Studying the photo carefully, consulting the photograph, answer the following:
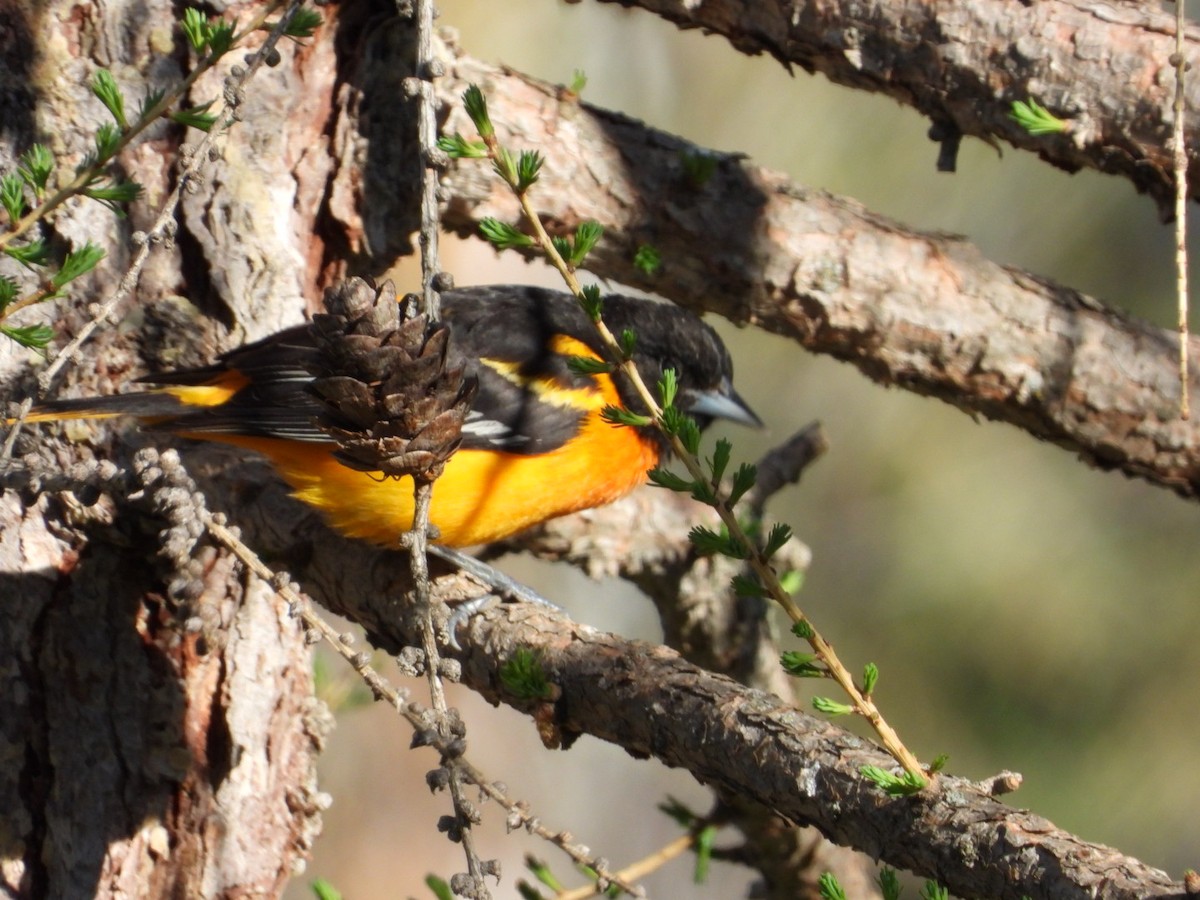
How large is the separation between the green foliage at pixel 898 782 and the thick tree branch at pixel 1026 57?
1743mm

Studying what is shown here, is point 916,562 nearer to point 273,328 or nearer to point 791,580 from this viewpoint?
point 791,580

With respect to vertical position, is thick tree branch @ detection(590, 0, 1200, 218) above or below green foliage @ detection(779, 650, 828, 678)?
above

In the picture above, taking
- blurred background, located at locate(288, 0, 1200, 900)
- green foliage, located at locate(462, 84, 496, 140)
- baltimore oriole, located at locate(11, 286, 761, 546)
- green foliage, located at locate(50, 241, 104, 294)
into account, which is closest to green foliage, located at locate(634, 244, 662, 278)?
baltimore oriole, located at locate(11, 286, 761, 546)

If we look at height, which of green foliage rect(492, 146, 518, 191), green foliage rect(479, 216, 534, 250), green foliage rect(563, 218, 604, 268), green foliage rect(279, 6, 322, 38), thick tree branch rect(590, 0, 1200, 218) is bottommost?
green foliage rect(479, 216, 534, 250)

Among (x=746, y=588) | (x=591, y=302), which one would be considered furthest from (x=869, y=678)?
(x=591, y=302)

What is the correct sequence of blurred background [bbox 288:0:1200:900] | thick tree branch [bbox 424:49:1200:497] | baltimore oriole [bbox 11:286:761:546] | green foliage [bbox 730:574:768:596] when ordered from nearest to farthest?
green foliage [bbox 730:574:768:596] → baltimore oriole [bbox 11:286:761:546] → thick tree branch [bbox 424:49:1200:497] → blurred background [bbox 288:0:1200:900]

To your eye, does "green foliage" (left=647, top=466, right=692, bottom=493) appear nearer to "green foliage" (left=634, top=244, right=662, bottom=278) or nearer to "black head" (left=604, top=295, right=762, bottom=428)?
"green foliage" (left=634, top=244, right=662, bottom=278)

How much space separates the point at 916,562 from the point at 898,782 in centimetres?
810

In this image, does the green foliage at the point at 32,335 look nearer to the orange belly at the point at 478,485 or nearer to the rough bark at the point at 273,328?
the rough bark at the point at 273,328

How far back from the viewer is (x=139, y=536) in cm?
281

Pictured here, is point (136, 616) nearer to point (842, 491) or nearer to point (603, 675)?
point (603, 675)

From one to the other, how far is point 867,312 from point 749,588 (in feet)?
5.18

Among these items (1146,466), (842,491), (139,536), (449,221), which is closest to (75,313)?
(139,536)

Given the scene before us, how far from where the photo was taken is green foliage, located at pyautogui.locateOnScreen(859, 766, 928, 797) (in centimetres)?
189
